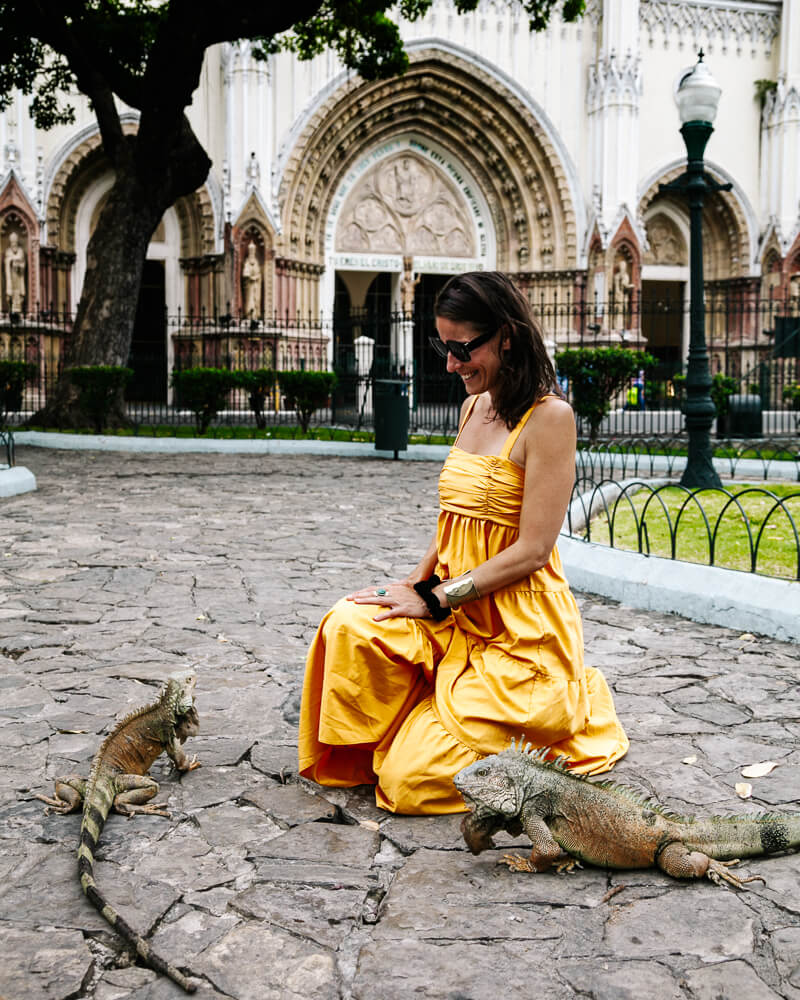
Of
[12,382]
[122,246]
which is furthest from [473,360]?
[12,382]

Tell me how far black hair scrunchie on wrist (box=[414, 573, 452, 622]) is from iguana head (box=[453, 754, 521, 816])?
71cm

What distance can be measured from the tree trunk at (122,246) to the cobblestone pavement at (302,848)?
10.6 metres

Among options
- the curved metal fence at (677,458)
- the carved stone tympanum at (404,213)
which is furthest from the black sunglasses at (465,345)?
the carved stone tympanum at (404,213)

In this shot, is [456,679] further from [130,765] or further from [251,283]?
[251,283]

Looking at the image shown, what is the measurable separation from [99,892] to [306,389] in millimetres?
14898

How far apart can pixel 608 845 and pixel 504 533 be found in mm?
1052

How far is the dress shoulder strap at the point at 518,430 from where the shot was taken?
10.8 feet

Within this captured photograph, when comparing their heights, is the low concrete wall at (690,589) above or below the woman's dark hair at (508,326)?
below

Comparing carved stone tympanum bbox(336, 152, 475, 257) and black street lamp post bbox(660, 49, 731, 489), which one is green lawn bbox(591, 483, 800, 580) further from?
carved stone tympanum bbox(336, 152, 475, 257)

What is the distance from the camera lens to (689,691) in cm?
439

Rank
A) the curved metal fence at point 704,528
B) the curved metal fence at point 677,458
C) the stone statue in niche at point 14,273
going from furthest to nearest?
the stone statue in niche at point 14,273 < the curved metal fence at point 677,458 < the curved metal fence at point 704,528

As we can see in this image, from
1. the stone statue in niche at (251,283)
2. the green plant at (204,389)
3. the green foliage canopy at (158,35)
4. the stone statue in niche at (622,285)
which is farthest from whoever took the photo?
the stone statue in niche at (622,285)

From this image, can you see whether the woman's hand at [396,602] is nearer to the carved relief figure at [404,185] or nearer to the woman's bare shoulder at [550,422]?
the woman's bare shoulder at [550,422]

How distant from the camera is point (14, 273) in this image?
21.7 m
